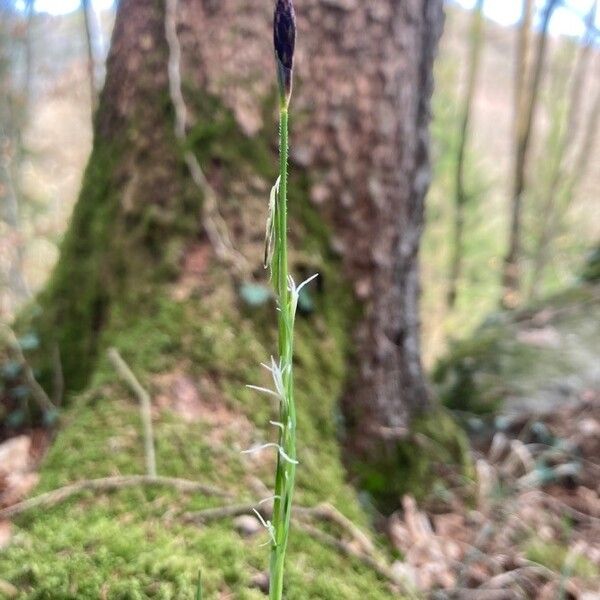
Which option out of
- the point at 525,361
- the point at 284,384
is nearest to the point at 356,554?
the point at 284,384

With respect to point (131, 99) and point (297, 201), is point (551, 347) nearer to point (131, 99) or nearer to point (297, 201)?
point (297, 201)

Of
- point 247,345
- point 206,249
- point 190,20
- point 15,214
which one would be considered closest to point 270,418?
point 247,345

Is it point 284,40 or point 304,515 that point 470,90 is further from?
point 284,40

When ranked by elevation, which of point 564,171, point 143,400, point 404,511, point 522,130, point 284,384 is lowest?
point 404,511

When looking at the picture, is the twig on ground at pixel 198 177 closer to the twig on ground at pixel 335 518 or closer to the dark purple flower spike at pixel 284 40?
the twig on ground at pixel 335 518

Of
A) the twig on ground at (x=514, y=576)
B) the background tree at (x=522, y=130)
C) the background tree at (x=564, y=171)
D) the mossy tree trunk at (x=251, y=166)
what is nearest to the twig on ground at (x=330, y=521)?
the twig on ground at (x=514, y=576)

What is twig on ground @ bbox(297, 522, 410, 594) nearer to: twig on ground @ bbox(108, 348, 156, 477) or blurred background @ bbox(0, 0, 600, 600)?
blurred background @ bbox(0, 0, 600, 600)

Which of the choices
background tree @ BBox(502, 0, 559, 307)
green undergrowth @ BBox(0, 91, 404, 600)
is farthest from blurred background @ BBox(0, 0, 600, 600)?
background tree @ BBox(502, 0, 559, 307)
